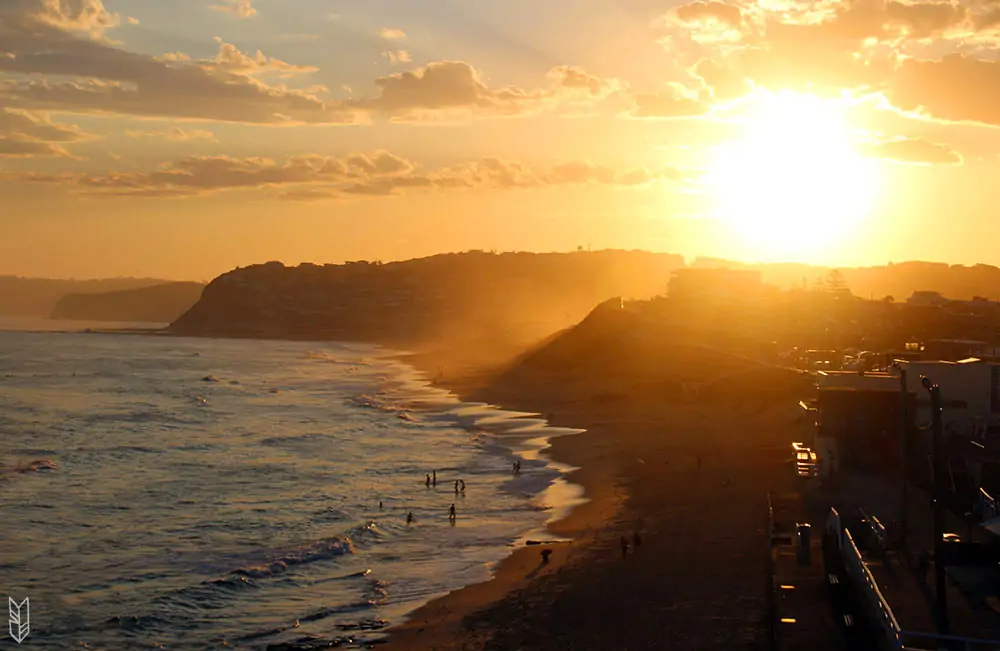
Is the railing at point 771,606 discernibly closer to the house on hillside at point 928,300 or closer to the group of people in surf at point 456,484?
the group of people in surf at point 456,484

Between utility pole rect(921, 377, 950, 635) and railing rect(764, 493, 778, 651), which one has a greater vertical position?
utility pole rect(921, 377, 950, 635)

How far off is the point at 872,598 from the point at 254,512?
2158cm

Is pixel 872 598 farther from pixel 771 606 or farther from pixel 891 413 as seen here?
pixel 891 413

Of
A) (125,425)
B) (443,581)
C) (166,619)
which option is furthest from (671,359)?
(166,619)

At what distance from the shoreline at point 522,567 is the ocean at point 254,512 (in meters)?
0.49

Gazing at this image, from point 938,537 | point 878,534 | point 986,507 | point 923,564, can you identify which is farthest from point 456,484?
point 938,537

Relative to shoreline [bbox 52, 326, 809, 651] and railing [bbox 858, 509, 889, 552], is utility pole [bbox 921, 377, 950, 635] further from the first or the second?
railing [bbox 858, 509, 889, 552]

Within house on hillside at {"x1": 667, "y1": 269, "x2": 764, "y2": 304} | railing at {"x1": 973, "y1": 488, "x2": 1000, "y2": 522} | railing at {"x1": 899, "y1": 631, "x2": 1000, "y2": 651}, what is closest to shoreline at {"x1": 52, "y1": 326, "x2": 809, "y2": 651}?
railing at {"x1": 899, "y1": 631, "x2": 1000, "y2": 651}

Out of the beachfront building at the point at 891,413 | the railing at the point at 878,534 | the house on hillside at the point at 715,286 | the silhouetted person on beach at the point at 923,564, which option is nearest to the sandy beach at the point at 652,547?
the beachfront building at the point at 891,413

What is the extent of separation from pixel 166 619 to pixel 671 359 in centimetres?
5327

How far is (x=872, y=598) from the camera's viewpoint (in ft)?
54.0

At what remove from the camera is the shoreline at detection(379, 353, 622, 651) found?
67.4ft

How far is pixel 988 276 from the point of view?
195875 mm

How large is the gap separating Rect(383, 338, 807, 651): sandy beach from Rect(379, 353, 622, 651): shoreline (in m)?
0.05
